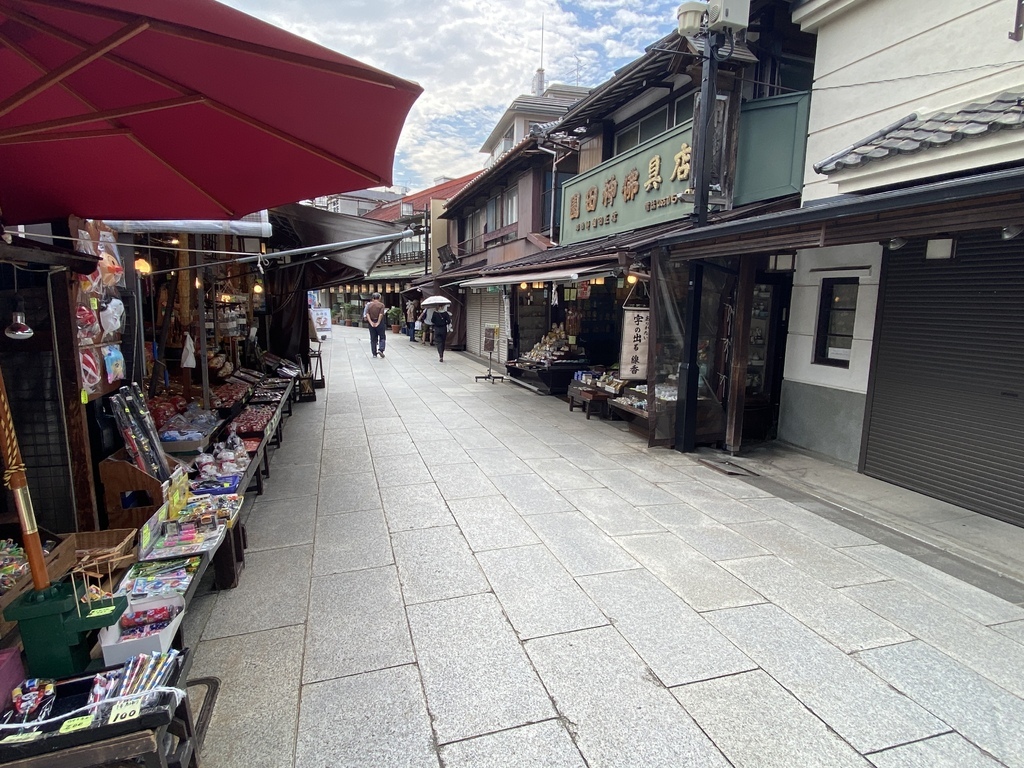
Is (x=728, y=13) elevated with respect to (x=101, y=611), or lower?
elevated

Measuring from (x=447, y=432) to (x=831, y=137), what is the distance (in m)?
6.70

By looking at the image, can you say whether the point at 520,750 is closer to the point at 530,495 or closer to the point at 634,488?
the point at 530,495

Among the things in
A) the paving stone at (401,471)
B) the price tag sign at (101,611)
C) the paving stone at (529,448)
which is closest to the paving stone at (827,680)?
the price tag sign at (101,611)

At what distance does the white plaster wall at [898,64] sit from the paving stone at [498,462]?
5.05 metres

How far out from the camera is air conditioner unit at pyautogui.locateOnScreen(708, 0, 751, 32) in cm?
653

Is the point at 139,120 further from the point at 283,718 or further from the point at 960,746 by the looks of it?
the point at 960,746

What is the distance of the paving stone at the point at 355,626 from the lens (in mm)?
3006

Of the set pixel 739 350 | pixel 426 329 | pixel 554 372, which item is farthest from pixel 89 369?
pixel 426 329

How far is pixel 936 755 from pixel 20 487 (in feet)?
14.2

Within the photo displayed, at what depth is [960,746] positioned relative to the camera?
249 centimetres

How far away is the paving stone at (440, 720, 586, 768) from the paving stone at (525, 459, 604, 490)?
135 inches

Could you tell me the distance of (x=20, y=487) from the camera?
7.30 ft

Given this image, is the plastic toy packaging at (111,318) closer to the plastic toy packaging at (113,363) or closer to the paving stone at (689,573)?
the plastic toy packaging at (113,363)

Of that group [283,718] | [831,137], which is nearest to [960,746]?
[283,718]
